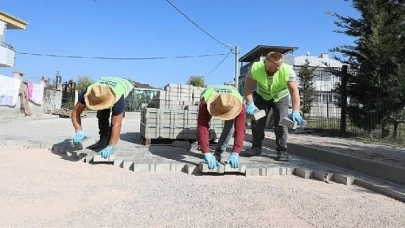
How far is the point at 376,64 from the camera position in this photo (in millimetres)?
10078

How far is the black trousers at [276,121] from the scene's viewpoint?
6.26 m

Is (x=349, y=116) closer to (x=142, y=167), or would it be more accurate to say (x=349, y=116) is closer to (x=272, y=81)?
(x=272, y=81)

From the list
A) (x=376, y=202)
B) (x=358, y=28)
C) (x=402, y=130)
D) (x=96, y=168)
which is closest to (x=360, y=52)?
(x=358, y=28)

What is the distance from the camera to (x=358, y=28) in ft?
35.6

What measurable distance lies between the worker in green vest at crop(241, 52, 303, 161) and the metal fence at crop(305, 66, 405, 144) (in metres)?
4.55

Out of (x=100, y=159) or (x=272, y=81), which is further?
(x=272, y=81)

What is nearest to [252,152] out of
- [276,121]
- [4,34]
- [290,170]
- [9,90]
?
[276,121]

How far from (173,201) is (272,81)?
2983mm

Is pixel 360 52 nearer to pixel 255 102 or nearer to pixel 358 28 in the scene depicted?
pixel 358 28

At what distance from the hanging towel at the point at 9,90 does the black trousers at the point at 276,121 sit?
14.8 m

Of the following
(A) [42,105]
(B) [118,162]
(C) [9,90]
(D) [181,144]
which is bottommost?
(B) [118,162]

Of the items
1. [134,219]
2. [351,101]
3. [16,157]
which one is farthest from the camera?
[351,101]

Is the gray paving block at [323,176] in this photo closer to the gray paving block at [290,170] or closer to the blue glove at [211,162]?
the gray paving block at [290,170]

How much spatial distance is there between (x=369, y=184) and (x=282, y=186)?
3.55 feet
